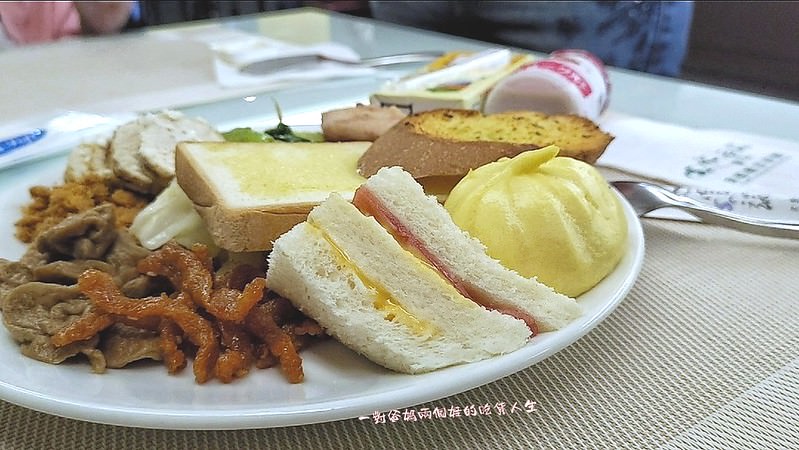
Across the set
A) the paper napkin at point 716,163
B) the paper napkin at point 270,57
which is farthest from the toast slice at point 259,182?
the paper napkin at point 270,57

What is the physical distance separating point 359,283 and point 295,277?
0.08 meters

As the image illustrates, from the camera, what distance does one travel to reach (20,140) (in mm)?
1768

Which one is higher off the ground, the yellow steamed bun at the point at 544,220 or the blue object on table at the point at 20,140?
the yellow steamed bun at the point at 544,220

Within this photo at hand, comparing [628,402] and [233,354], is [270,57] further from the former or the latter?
[628,402]

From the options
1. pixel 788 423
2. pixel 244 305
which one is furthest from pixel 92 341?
pixel 788 423

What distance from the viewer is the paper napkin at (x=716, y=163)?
1.38 meters

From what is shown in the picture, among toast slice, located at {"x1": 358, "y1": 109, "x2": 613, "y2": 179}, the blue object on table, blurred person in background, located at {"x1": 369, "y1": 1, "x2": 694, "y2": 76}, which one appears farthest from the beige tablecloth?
blurred person in background, located at {"x1": 369, "y1": 1, "x2": 694, "y2": 76}

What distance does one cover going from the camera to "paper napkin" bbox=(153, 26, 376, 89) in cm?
245

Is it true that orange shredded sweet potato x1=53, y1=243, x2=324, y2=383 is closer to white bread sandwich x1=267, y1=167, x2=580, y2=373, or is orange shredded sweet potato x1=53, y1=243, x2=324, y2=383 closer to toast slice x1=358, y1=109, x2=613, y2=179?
white bread sandwich x1=267, y1=167, x2=580, y2=373

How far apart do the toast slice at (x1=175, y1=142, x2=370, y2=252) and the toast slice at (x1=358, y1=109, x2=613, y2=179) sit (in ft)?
0.29

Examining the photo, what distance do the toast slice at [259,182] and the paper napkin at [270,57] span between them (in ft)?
3.41

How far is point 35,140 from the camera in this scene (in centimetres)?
180

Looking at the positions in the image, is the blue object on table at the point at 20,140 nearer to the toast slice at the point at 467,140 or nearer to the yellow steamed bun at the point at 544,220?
the toast slice at the point at 467,140

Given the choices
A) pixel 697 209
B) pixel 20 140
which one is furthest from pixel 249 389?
pixel 20 140
